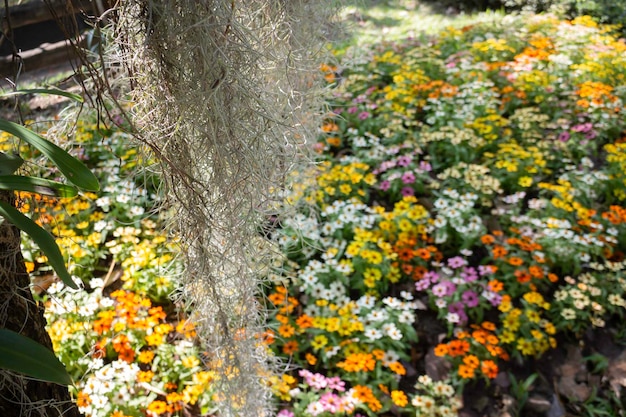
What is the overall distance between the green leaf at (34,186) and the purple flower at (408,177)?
71.2 inches

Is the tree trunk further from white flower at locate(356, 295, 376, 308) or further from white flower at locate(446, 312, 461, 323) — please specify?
white flower at locate(446, 312, 461, 323)

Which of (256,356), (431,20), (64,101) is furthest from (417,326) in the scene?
(431,20)

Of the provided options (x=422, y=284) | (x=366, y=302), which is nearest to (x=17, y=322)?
(x=366, y=302)

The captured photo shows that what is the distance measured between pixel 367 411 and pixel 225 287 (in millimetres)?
725

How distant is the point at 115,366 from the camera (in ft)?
5.09

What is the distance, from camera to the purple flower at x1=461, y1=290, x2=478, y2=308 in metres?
2.02

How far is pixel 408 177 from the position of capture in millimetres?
2518

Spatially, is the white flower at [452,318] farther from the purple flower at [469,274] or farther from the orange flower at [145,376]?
the orange flower at [145,376]

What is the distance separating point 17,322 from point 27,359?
0.81 ft

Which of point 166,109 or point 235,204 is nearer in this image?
point 166,109

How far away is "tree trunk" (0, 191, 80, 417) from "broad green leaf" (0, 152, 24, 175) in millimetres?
94

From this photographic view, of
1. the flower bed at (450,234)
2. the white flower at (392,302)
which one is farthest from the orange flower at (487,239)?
the white flower at (392,302)

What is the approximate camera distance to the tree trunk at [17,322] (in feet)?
3.03

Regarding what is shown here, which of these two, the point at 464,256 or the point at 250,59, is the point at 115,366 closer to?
the point at 250,59
